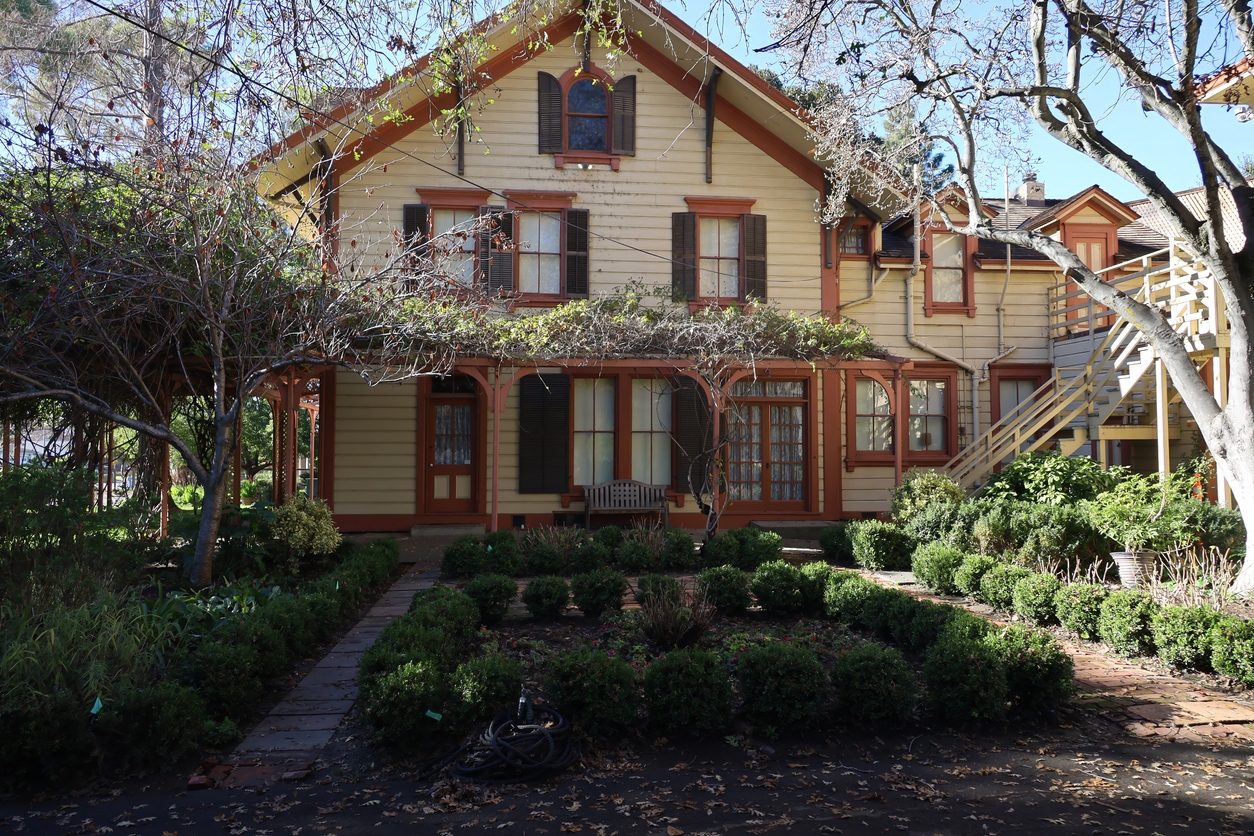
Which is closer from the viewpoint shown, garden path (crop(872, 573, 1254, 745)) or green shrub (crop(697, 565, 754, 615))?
garden path (crop(872, 573, 1254, 745))

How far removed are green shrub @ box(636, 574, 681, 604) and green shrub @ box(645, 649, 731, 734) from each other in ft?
5.68

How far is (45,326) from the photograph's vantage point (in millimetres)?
7383

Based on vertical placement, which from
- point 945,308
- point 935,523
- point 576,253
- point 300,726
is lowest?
point 300,726

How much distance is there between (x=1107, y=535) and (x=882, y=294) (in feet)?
21.5

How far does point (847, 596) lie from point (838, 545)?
4.22m

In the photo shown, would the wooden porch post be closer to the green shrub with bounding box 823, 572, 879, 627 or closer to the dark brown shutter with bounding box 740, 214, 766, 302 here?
the dark brown shutter with bounding box 740, 214, 766, 302

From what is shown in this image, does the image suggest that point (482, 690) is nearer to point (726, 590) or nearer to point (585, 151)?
point (726, 590)

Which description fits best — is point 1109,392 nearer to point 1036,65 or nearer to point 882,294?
point 882,294

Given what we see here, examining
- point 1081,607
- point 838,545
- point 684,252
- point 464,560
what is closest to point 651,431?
point 684,252

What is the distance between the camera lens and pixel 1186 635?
6.03 m

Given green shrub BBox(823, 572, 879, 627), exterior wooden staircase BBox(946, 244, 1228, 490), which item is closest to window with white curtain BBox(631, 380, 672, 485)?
exterior wooden staircase BBox(946, 244, 1228, 490)

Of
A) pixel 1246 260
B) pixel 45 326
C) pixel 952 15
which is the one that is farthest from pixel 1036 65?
pixel 45 326

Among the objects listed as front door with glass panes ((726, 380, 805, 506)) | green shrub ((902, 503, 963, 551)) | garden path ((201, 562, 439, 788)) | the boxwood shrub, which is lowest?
garden path ((201, 562, 439, 788))

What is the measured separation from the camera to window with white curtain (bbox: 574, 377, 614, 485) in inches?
537
